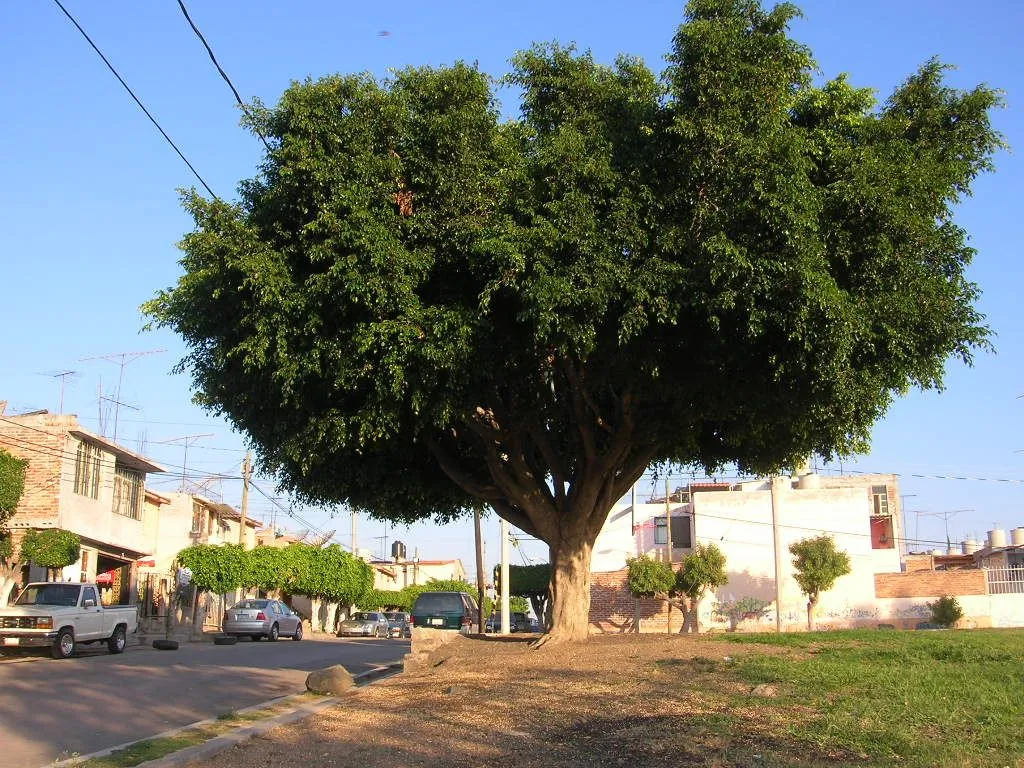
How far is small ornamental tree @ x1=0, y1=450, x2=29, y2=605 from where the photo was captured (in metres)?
30.3

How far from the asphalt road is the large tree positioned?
3926mm

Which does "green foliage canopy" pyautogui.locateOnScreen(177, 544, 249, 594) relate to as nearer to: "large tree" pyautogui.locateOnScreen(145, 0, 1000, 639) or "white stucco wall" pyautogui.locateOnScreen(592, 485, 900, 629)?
"white stucco wall" pyautogui.locateOnScreen(592, 485, 900, 629)

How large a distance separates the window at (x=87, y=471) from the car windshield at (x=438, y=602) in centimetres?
1345

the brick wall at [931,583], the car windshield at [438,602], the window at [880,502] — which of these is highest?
the window at [880,502]

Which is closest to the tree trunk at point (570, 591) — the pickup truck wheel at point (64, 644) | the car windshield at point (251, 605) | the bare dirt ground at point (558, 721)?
the bare dirt ground at point (558, 721)

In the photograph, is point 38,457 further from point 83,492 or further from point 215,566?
point 215,566

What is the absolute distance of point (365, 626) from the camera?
52.5m

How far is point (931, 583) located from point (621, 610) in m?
12.7

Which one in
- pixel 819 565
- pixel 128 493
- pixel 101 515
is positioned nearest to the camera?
pixel 101 515

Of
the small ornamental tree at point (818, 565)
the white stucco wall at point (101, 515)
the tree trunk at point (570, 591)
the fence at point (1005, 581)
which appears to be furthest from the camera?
the fence at point (1005, 581)

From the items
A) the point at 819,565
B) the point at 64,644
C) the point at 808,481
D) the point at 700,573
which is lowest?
the point at 64,644

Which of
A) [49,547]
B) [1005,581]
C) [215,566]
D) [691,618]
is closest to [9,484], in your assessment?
[49,547]

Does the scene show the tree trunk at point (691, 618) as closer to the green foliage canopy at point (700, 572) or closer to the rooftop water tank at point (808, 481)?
the green foliage canopy at point (700, 572)

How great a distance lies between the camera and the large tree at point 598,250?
1191 cm
